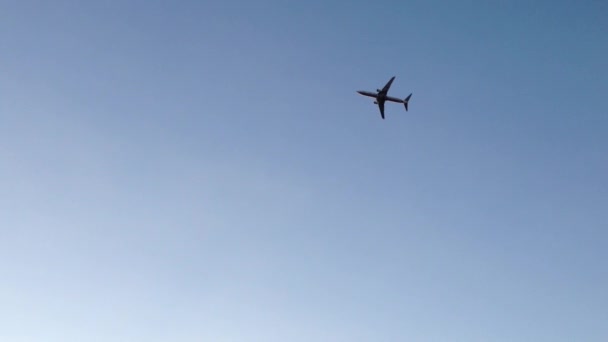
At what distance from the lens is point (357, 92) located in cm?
15238

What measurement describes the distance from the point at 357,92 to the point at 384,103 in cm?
1028

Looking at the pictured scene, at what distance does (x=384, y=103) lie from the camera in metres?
146
